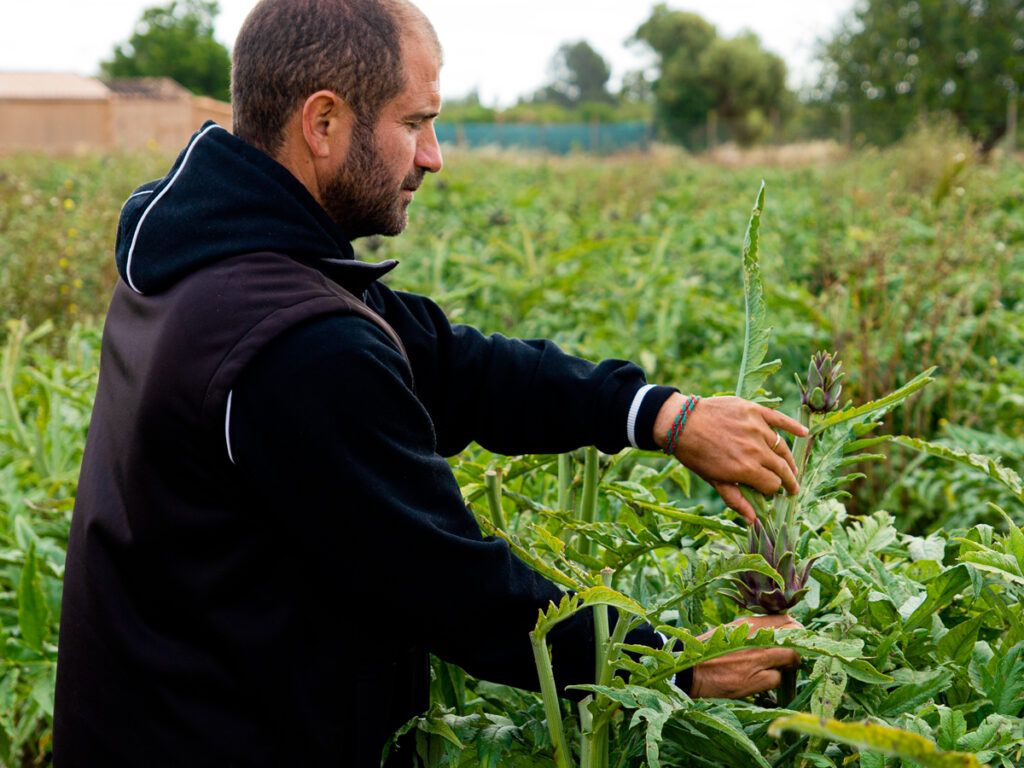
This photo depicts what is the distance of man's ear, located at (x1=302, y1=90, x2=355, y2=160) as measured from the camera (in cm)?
167

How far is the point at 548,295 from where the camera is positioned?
500 cm

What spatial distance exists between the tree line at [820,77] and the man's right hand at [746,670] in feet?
55.3

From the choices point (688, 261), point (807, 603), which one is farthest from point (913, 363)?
point (807, 603)

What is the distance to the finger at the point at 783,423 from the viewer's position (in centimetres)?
163

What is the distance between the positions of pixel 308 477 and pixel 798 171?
14.7 m

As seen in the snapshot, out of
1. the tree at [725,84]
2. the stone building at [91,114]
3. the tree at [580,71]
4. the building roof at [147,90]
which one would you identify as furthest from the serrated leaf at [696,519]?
the tree at [580,71]

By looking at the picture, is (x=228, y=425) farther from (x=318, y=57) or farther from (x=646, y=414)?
(x=646, y=414)

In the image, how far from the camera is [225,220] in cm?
162

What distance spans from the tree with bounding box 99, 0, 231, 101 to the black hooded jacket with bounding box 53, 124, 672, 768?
5754 cm

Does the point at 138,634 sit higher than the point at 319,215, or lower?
lower

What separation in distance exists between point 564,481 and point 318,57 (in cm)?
96

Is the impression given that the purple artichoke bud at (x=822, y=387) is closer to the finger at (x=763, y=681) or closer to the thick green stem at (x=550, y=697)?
the finger at (x=763, y=681)

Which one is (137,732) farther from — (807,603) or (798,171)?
(798,171)

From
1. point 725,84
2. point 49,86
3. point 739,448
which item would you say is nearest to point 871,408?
point 739,448
